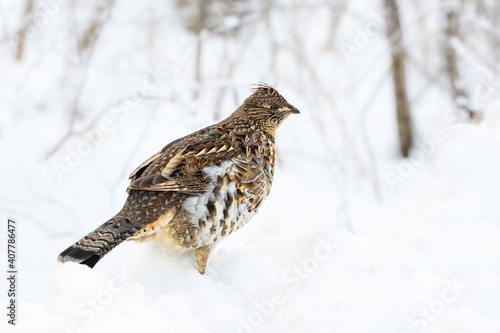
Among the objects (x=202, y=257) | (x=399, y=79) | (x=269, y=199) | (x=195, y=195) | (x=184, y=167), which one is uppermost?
(x=184, y=167)

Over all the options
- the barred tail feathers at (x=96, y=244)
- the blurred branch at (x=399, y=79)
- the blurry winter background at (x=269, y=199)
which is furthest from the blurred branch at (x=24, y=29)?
the blurred branch at (x=399, y=79)

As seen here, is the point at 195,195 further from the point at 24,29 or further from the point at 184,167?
the point at 24,29

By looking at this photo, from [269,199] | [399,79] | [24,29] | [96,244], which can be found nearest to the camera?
[96,244]

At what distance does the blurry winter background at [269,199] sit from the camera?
2266mm

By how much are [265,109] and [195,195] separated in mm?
809

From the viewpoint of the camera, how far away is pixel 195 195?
2.74m

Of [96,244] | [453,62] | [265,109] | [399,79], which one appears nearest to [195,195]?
[96,244]

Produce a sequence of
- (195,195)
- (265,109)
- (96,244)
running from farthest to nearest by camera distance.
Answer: (265,109)
(195,195)
(96,244)

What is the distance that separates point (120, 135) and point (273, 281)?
324 cm

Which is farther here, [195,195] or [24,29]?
[24,29]

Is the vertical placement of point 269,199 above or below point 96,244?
below

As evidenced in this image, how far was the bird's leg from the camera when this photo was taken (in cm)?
275

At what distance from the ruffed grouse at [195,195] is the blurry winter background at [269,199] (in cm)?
15

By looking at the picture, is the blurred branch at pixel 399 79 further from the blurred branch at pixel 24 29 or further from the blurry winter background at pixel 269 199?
the blurred branch at pixel 24 29
